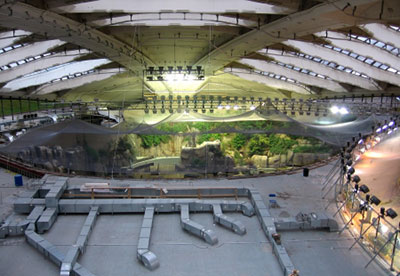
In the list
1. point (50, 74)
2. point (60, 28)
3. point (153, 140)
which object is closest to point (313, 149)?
point (153, 140)

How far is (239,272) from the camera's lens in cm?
839

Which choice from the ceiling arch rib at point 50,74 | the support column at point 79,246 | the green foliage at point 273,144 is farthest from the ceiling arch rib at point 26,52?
the green foliage at point 273,144

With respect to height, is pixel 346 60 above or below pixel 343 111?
above

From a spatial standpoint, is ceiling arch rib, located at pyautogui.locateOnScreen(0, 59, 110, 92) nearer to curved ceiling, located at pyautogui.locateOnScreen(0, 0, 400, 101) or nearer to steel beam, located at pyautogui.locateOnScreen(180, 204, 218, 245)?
curved ceiling, located at pyautogui.locateOnScreen(0, 0, 400, 101)

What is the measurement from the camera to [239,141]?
58.1 ft

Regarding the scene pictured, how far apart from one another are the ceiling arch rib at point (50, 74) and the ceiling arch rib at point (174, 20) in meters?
10.6

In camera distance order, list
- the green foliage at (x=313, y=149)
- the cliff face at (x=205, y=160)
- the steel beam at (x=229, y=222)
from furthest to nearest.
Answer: the green foliage at (x=313, y=149) < the cliff face at (x=205, y=160) < the steel beam at (x=229, y=222)

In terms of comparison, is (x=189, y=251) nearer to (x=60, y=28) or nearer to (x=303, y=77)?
(x=60, y=28)

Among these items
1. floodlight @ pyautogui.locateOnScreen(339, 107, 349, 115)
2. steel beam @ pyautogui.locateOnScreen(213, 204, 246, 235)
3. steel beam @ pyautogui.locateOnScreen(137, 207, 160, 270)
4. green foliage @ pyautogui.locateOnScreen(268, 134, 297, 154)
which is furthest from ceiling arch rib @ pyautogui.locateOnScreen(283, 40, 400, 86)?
steel beam @ pyautogui.locateOnScreen(137, 207, 160, 270)

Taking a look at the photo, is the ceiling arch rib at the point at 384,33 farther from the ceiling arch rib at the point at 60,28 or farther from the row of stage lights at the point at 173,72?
the ceiling arch rib at the point at 60,28

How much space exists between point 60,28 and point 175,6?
195 inches

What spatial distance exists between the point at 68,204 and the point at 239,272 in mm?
5894

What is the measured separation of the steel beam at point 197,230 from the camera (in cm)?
965

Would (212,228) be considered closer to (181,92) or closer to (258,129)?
(258,129)
